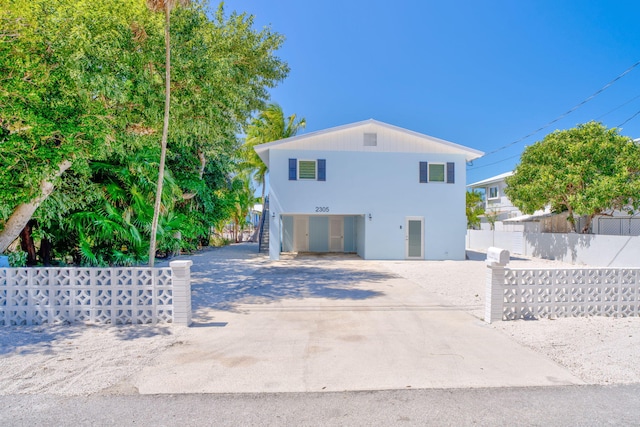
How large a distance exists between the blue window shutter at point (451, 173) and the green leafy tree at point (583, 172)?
3326mm

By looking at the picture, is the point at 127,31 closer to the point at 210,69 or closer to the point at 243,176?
the point at 210,69

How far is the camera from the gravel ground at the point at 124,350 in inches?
141

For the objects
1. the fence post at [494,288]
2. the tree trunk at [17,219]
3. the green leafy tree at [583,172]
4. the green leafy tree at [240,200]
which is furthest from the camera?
the green leafy tree at [240,200]

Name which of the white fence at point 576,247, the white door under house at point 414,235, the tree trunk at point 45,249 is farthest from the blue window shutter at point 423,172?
the tree trunk at point 45,249

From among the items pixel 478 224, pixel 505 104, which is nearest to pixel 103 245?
pixel 478 224

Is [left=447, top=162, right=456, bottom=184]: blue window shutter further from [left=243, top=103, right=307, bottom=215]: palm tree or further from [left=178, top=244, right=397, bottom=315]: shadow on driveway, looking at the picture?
[left=243, top=103, right=307, bottom=215]: palm tree

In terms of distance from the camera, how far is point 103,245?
10570 millimetres

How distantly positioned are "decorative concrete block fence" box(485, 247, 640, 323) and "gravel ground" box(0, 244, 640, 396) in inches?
8.7

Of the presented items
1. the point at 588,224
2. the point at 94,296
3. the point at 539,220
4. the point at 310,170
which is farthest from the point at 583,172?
the point at 94,296

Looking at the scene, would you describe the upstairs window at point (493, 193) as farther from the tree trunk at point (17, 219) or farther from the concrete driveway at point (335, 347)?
the tree trunk at point (17, 219)

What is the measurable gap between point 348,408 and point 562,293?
16.8 ft

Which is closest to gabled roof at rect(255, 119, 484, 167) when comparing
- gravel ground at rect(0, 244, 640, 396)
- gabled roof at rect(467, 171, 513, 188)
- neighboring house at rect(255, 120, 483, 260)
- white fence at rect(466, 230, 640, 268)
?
neighboring house at rect(255, 120, 483, 260)

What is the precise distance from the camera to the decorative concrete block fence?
5.77 metres

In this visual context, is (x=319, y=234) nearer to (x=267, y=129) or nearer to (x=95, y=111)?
(x=267, y=129)
